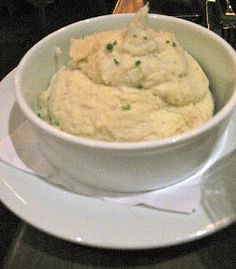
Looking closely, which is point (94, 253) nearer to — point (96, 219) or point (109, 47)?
point (96, 219)

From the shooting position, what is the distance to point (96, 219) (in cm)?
61

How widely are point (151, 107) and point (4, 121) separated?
266 mm

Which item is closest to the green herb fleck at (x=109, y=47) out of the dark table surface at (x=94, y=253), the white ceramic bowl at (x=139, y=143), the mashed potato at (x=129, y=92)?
the mashed potato at (x=129, y=92)

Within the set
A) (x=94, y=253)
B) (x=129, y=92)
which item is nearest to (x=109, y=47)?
(x=129, y=92)

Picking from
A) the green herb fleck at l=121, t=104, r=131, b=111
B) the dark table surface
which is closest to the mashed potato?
the green herb fleck at l=121, t=104, r=131, b=111

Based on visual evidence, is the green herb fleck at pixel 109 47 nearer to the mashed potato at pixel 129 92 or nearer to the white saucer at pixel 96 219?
the mashed potato at pixel 129 92

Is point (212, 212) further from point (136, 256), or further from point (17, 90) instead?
point (17, 90)

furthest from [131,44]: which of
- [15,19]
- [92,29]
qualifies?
[15,19]

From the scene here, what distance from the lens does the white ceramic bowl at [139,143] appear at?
1.90 ft

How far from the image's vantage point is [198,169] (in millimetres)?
667

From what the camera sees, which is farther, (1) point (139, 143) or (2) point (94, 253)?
(2) point (94, 253)

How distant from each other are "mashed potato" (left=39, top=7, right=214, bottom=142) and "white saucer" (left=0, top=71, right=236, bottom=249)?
97mm

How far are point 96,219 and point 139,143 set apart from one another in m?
0.13

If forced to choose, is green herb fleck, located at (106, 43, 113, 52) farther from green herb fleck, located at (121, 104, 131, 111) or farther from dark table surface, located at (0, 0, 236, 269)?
dark table surface, located at (0, 0, 236, 269)
